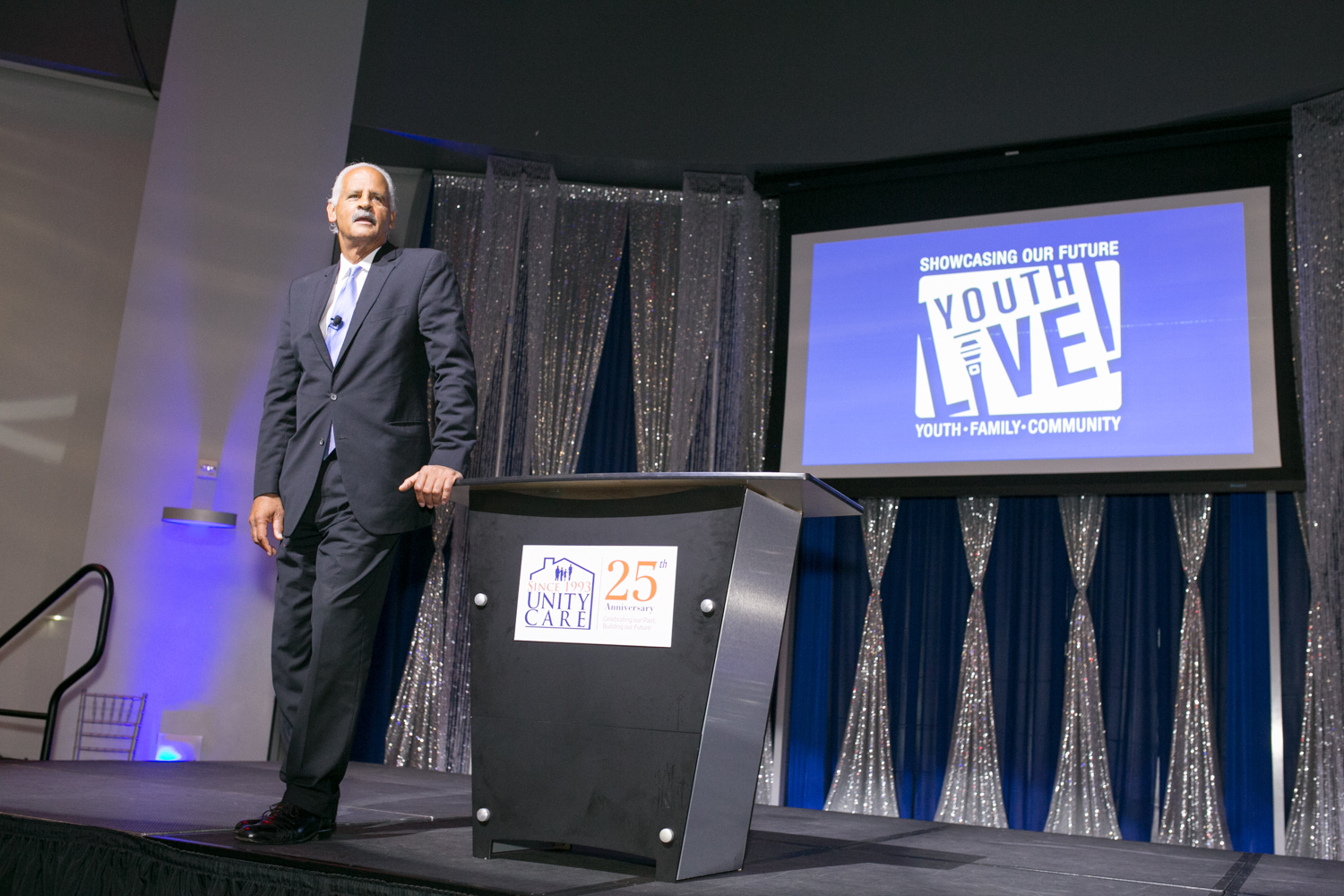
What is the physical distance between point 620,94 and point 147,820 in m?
4.32

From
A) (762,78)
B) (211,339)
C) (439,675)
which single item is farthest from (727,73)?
(439,675)

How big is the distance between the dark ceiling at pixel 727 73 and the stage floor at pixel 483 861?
129 inches

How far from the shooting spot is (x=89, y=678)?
447cm

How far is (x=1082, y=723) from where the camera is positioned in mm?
4590

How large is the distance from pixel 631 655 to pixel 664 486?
29cm

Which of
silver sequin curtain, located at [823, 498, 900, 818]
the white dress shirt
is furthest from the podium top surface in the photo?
silver sequin curtain, located at [823, 498, 900, 818]

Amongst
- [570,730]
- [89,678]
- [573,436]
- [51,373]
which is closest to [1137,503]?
[573,436]

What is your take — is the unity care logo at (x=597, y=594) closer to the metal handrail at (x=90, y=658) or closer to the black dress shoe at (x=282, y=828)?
the black dress shoe at (x=282, y=828)

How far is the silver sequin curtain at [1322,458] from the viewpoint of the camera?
4.16 metres

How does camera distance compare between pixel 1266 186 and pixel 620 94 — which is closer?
pixel 1266 186

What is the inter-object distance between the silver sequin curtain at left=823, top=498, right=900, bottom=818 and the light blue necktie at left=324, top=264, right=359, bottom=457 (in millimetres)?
3085

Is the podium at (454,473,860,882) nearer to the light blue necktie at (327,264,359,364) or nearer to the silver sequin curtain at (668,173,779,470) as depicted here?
the light blue necktie at (327,264,359,364)

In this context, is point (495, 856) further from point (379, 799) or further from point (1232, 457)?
point (1232, 457)

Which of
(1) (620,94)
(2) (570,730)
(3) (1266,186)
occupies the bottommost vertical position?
(2) (570,730)
